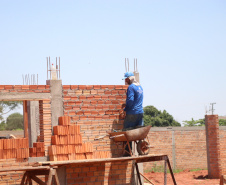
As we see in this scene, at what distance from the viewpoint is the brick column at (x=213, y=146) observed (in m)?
15.7

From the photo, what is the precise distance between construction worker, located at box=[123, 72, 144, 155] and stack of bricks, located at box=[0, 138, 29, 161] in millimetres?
2261

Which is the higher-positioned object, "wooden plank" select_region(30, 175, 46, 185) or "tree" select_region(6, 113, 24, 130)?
"tree" select_region(6, 113, 24, 130)

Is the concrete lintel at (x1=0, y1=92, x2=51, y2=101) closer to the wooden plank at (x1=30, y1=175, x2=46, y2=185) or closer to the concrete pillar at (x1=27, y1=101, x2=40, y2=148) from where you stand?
the wooden plank at (x1=30, y1=175, x2=46, y2=185)

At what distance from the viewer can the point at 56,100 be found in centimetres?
986

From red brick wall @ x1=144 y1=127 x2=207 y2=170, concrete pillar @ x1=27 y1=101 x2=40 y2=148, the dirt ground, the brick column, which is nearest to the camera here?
concrete pillar @ x1=27 y1=101 x2=40 y2=148

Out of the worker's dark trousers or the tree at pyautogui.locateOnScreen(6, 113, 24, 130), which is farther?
the tree at pyautogui.locateOnScreen(6, 113, 24, 130)

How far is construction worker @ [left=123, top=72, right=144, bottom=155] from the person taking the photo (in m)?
9.80

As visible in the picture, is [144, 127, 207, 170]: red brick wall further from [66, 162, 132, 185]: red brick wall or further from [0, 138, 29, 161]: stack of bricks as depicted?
[0, 138, 29, 161]: stack of bricks

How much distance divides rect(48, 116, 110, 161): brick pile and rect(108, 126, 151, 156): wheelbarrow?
2.00ft

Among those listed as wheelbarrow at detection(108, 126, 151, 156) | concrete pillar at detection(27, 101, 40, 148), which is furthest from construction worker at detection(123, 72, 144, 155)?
concrete pillar at detection(27, 101, 40, 148)

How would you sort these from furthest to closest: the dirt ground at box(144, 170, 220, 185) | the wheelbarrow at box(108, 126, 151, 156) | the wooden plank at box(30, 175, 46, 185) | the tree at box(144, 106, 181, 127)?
the tree at box(144, 106, 181, 127) → the dirt ground at box(144, 170, 220, 185) → the wheelbarrow at box(108, 126, 151, 156) → the wooden plank at box(30, 175, 46, 185)

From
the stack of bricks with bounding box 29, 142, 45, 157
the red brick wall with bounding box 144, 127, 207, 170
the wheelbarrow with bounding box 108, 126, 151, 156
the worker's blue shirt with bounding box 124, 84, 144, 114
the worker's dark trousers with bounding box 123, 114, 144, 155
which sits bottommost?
the red brick wall with bounding box 144, 127, 207, 170

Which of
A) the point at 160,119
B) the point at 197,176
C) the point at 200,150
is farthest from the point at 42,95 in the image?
the point at 160,119

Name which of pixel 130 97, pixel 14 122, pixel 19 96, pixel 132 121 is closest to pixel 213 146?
pixel 132 121
